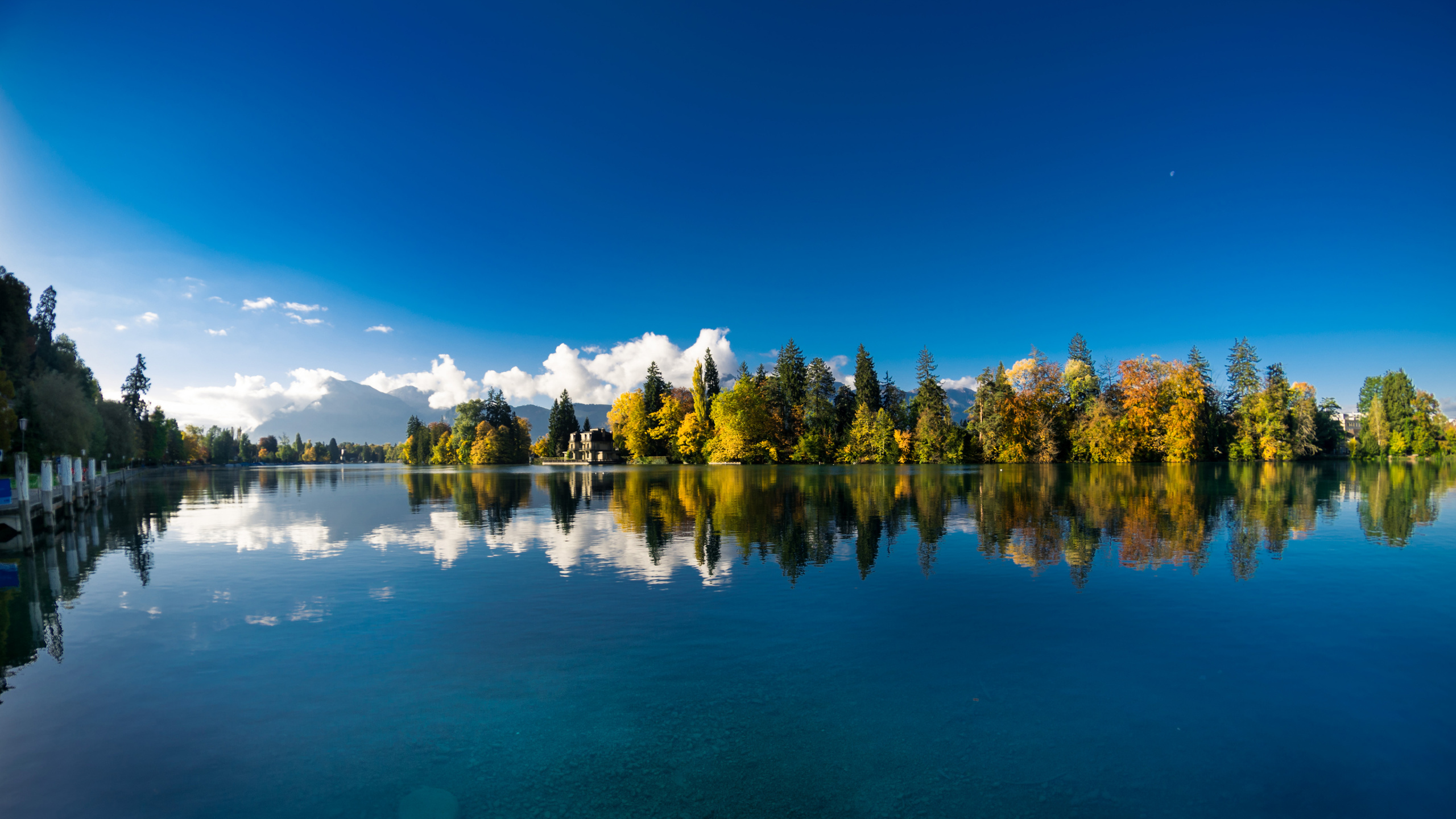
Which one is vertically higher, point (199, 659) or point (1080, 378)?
point (1080, 378)

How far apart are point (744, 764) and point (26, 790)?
262 inches

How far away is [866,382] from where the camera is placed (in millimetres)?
94938

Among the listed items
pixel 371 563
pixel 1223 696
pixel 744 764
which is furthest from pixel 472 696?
pixel 371 563

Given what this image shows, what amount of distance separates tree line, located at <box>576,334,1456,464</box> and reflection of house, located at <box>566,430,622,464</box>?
11551 mm

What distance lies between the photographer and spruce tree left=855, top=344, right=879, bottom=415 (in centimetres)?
9456

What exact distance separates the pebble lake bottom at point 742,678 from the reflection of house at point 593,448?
98.3m

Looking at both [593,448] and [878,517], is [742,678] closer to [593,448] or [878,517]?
[878,517]

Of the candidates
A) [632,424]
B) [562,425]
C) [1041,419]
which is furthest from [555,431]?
[1041,419]

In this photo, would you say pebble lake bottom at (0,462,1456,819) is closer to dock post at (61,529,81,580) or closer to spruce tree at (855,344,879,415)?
dock post at (61,529,81,580)

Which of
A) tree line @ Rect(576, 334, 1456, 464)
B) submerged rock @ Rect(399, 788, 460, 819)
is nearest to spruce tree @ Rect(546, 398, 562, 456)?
tree line @ Rect(576, 334, 1456, 464)

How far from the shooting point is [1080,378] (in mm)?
89188

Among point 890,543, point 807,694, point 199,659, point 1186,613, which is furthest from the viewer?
point 890,543

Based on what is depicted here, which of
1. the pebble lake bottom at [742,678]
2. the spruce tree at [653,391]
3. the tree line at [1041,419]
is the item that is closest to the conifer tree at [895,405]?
the tree line at [1041,419]

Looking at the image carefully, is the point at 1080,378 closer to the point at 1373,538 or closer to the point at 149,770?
the point at 1373,538
